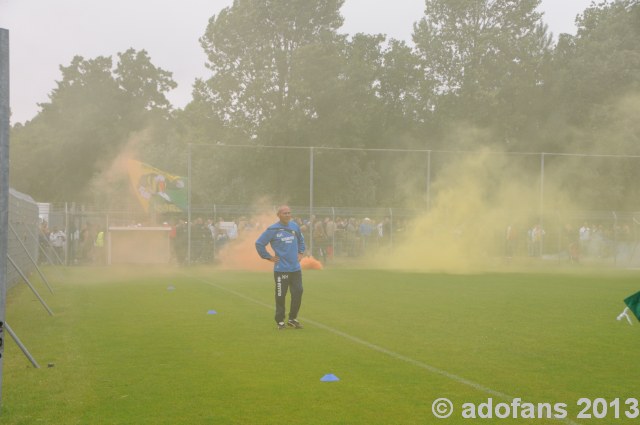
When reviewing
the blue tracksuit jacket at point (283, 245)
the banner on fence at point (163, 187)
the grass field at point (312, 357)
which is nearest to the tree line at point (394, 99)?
the banner on fence at point (163, 187)

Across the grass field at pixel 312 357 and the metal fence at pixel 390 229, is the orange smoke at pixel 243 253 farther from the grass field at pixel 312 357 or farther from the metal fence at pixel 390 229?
the grass field at pixel 312 357

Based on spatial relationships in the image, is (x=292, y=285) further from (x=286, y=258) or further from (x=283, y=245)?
(x=283, y=245)

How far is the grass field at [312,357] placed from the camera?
803 cm

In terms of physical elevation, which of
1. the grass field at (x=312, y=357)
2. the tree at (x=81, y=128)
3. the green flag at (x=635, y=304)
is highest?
the tree at (x=81, y=128)

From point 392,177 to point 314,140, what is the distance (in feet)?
30.8

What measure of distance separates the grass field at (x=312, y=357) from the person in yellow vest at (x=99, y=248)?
16970mm

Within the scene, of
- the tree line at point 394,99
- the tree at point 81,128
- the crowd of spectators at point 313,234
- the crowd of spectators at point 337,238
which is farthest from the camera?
the tree at point 81,128

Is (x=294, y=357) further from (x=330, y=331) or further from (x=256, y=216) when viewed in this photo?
(x=256, y=216)

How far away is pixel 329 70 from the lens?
5344 centimetres

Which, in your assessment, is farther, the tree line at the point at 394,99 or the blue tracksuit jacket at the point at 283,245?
the tree line at the point at 394,99

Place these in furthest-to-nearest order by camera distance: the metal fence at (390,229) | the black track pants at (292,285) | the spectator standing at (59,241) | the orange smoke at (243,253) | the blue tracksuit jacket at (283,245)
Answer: the metal fence at (390,229)
the spectator standing at (59,241)
the orange smoke at (243,253)
the blue tracksuit jacket at (283,245)
the black track pants at (292,285)

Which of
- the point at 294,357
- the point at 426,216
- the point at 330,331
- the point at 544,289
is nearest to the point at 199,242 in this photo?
the point at 426,216

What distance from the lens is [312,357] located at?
11.0 meters

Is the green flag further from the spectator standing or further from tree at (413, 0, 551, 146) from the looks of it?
tree at (413, 0, 551, 146)
